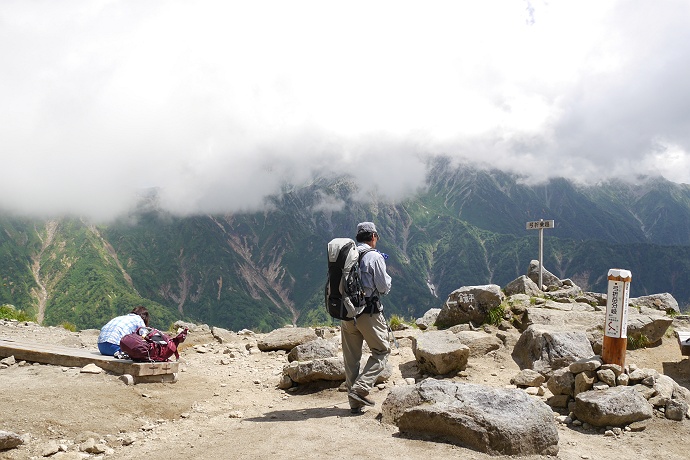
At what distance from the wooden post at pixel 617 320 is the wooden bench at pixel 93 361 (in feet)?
29.4

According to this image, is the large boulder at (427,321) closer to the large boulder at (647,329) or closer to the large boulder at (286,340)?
the large boulder at (286,340)

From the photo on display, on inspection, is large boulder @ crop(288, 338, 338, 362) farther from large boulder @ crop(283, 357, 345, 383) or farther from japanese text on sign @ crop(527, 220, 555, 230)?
japanese text on sign @ crop(527, 220, 555, 230)

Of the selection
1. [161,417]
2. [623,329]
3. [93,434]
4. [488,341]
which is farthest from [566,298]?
[93,434]

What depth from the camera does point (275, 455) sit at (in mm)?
6797

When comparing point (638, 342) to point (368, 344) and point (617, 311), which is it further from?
point (368, 344)

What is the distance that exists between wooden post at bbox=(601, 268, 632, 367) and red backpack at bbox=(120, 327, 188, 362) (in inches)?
359

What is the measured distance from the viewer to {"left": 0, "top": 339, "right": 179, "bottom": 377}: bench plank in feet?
35.5

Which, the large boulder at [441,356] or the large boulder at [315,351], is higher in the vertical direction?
the large boulder at [441,356]

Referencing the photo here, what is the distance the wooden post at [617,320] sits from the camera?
32.0 feet

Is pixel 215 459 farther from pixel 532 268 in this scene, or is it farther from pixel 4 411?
pixel 532 268

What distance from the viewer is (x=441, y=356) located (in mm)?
11656

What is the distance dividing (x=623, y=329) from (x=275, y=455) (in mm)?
6980

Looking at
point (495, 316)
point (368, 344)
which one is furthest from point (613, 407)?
point (495, 316)

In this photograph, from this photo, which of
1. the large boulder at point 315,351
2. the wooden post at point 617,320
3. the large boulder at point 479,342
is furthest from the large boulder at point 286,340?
the wooden post at point 617,320
